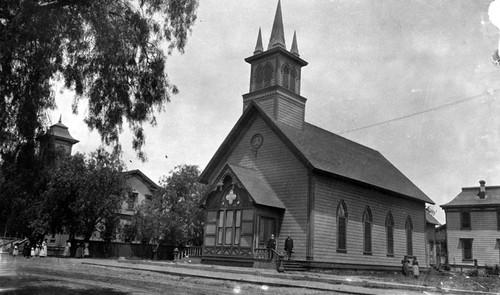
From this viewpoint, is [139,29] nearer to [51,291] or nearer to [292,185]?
[51,291]

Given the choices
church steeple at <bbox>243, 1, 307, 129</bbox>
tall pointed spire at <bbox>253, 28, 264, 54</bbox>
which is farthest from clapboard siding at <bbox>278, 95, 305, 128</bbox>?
tall pointed spire at <bbox>253, 28, 264, 54</bbox>

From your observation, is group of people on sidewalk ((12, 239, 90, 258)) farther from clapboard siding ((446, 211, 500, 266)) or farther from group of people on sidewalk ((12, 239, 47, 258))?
clapboard siding ((446, 211, 500, 266))

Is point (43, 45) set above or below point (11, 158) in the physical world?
above

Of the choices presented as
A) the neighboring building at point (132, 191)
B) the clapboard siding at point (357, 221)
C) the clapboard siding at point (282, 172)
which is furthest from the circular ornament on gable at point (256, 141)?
the neighboring building at point (132, 191)

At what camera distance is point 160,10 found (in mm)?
11812

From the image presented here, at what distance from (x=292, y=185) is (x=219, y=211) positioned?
197 inches

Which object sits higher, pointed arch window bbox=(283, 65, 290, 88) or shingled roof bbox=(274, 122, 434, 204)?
pointed arch window bbox=(283, 65, 290, 88)

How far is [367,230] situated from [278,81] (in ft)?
40.3

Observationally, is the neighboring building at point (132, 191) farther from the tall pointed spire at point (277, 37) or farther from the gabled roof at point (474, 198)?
the gabled roof at point (474, 198)

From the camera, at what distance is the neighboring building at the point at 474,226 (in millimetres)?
50844

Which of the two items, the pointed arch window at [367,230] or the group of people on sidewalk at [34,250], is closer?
the pointed arch window at [367,230]

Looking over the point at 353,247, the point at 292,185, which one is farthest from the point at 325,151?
the point at 353,247

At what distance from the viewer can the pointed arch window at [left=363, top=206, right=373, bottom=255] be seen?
32.4 meters

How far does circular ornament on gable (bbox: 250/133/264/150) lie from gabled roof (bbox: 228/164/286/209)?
6.38ft
